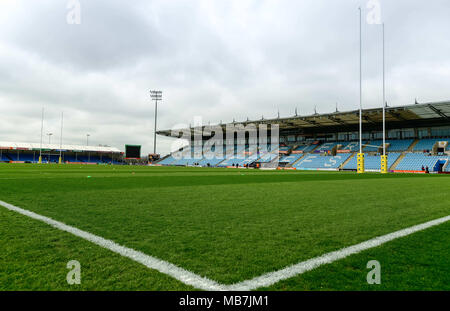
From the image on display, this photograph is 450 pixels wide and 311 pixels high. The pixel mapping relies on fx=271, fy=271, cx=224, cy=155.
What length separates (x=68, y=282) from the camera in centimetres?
198

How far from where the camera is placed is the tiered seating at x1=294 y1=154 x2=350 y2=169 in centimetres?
4071

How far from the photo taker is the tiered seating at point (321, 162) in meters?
40.7

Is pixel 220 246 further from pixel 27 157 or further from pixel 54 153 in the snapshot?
pixel 54 153

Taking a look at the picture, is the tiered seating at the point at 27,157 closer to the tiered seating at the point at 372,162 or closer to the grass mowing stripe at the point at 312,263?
the tiered seating at the point at 372,162

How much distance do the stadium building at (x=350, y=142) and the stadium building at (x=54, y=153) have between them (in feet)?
81.5

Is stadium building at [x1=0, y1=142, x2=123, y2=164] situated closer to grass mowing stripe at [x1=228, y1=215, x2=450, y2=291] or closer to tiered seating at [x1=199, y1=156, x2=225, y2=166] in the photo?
tiered seating at [x1=199, y1=156, x2=225, y2=166]

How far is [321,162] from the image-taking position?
4262 cm

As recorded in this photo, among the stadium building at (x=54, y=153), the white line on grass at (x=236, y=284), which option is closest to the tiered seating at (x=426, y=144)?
the white line on grass at (x=236, y=284)

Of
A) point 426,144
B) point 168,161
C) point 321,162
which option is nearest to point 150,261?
point 321,162

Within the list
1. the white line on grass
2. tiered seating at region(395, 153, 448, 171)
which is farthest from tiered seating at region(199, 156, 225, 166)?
the white line on grass

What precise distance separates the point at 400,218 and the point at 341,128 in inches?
1863

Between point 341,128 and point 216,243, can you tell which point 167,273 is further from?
point 341,128

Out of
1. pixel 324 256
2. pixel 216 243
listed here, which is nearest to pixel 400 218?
pixel 324 256

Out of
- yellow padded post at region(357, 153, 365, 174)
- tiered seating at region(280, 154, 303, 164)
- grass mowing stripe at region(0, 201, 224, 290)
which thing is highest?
tiered seating at region(280, 154, 303, 164)
